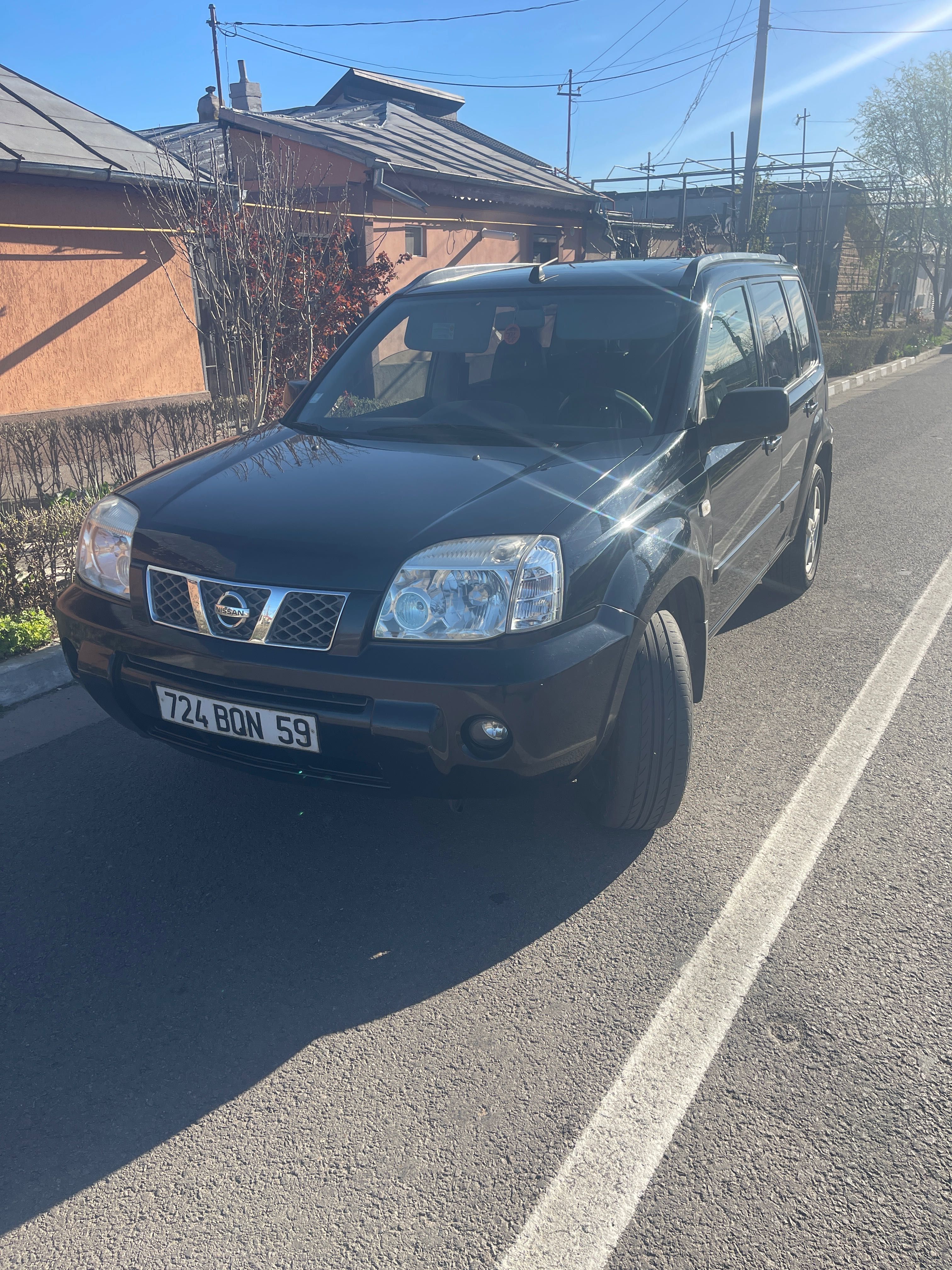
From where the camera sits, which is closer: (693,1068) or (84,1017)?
(693,1068)

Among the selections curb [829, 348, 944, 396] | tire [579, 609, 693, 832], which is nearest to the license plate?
tire [579, 609, 693, 832]

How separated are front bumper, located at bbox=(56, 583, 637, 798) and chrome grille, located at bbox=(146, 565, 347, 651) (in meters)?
0.03

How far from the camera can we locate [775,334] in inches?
183

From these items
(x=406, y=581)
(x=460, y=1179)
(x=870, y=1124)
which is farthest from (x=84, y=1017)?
(x=870, y=1124)

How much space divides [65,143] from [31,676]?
27.3 feet

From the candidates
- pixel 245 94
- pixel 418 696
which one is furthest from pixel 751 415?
pixel 245 94

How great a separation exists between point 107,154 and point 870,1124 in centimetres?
1146

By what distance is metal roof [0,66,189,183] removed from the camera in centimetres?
939

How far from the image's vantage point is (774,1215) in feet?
6.11

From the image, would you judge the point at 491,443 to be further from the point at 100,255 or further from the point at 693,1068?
the point at 100,255

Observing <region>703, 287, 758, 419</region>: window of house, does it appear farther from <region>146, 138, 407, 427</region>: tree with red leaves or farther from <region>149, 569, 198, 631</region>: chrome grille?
<region>146, 138, 407, 427</region>: tree with red leaves

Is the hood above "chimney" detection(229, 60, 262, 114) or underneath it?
underneath

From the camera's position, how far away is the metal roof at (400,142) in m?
15.2

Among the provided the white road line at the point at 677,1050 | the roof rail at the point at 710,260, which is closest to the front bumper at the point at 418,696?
the white road line at the point at 677,1050
